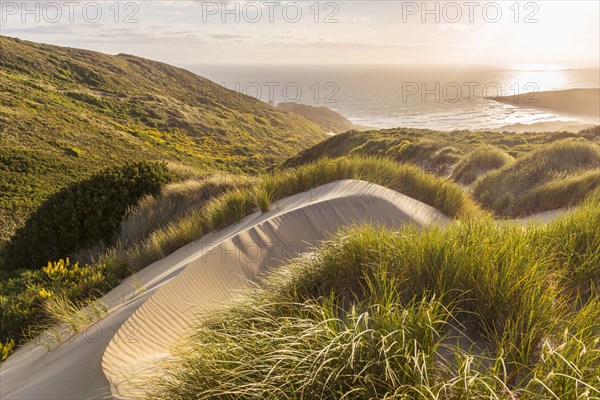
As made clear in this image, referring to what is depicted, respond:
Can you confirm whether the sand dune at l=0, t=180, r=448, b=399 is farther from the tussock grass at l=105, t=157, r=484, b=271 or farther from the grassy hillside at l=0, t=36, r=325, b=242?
the grassy hillside at l=0, t=36, r=325, b=242

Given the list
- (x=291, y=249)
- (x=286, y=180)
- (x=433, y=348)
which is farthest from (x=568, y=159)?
(x=433, y=348)

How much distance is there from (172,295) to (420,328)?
10.7 ft

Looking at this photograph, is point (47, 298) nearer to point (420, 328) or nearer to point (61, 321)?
point (61, 321)

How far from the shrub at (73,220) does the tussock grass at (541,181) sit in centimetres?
862

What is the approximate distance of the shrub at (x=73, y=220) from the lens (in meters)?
9.09

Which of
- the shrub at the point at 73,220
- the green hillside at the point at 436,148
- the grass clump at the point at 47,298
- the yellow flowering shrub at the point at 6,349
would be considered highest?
the green hillside at the point at 436,148

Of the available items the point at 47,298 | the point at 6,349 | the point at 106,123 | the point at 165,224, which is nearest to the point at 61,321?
the point at 6,349

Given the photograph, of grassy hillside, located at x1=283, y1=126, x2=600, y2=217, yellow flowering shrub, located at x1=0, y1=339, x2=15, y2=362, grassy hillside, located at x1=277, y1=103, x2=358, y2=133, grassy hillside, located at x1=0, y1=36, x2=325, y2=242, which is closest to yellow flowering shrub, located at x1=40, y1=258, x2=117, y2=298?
yellow flowering shrub, located at x1=0, y1=339, x2=15, y2=362

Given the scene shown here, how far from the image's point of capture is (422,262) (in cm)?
321

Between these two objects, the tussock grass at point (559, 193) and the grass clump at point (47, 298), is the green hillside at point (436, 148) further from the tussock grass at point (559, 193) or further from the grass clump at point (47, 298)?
the grass clump at point (47, 298)

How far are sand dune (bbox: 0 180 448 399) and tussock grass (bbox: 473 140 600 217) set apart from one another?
10.5ft

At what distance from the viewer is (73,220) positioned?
9117mm

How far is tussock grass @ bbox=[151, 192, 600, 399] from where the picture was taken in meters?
2.13

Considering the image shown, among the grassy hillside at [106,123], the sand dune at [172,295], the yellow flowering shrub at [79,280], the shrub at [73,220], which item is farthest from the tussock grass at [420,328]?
the grassy hillside at [106,123]
